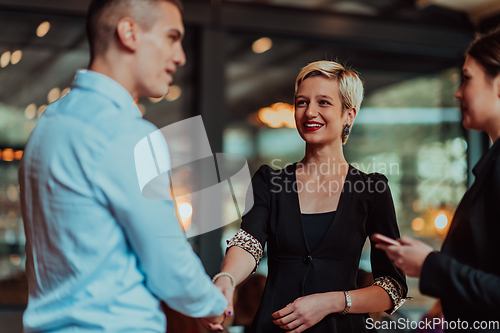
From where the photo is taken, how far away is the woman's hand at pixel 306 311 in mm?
1294

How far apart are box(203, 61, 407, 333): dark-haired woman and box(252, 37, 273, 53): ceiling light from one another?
2554 mm

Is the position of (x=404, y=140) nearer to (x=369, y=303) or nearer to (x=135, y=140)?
(x=369, y=303)

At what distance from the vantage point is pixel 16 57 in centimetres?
345

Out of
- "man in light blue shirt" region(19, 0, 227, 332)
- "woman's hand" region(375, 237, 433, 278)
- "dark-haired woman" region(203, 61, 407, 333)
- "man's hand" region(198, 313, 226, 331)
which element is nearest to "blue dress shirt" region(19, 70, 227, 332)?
"man in light blue shirt" region(19, 0, 227, 332)

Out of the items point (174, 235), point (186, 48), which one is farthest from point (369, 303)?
point (186, 48)

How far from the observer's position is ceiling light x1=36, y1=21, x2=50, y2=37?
3.43 meters

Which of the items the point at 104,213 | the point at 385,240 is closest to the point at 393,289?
the point at 385,240

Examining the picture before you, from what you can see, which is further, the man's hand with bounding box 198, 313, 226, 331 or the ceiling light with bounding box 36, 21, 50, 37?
the ceiling light with bounding box 36, 21, 50, 37

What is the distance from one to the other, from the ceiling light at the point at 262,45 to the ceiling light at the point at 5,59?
192cm

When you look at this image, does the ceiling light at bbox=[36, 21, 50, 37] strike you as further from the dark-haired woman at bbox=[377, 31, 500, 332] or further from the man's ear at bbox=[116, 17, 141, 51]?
the dark-haired woman at bbox=[377, 31, 500, 332]

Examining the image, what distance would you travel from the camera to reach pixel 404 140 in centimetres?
442

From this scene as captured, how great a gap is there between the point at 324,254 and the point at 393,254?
0.32 meters

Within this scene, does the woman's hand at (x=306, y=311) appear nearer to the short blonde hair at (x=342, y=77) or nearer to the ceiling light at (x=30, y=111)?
the short blonde hair at (x=342, y=77)

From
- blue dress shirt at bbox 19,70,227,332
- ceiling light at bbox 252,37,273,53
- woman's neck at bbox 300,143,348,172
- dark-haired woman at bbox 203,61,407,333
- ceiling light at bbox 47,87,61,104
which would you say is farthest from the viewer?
ceiling light at bbox 252,37,273,53
